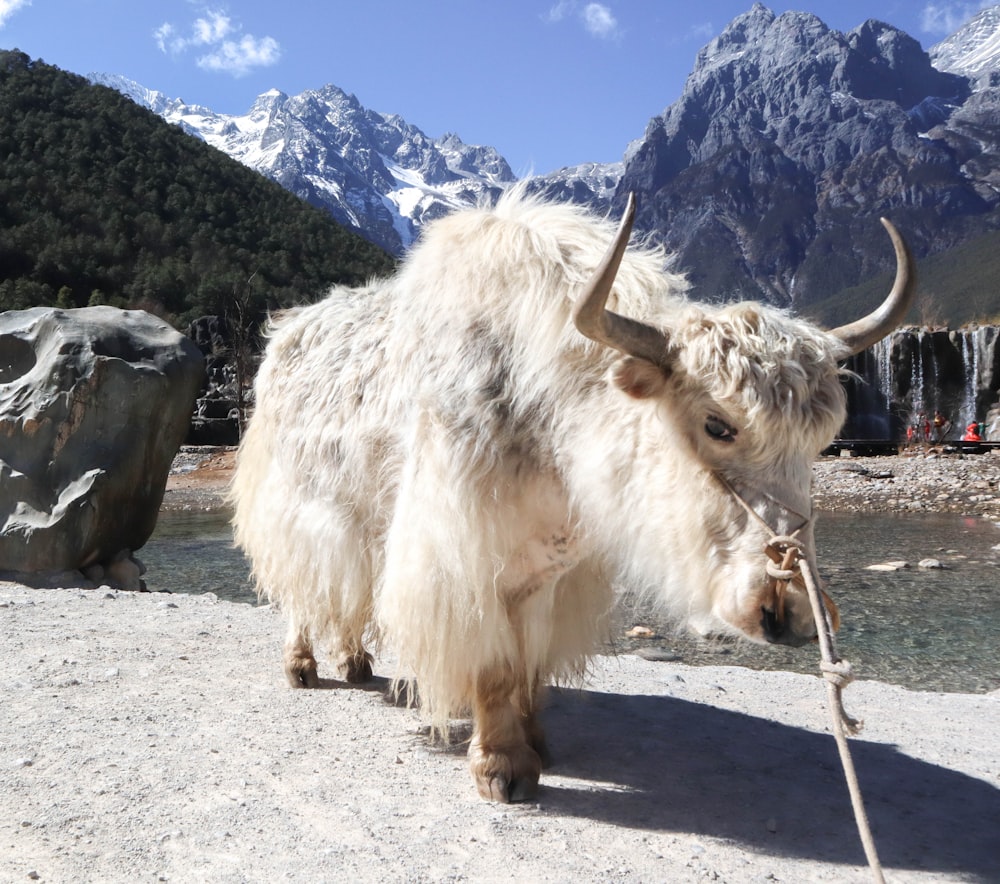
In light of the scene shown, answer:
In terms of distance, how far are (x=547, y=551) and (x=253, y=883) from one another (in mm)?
1165

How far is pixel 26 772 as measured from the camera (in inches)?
99.0

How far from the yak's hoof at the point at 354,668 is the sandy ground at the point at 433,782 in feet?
0.30

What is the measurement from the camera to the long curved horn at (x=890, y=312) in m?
2.20

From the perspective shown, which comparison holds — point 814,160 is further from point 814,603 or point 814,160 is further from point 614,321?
point 814,603

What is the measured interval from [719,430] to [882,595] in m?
5.99

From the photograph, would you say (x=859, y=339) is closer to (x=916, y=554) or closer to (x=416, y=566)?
(x=416, y=566)

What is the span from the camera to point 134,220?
39.1m

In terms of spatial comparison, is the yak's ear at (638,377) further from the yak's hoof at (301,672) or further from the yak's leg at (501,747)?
the yak's hoof at (301,672)

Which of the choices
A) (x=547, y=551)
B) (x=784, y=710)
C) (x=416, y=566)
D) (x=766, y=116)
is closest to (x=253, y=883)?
(x=416, y=566)

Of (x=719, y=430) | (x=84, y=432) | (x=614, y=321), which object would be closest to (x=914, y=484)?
(x=84, y=432)

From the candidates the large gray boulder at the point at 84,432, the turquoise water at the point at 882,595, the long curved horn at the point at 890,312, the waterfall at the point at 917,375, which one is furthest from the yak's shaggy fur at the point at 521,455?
the waterfall at the point at 917,375

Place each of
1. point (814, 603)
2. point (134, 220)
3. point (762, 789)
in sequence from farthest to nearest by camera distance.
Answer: point (134, 220) < point (762, 789) < point (814, 603)

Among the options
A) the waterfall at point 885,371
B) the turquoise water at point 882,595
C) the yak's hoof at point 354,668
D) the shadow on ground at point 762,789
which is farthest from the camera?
the waterfall at point 885,371

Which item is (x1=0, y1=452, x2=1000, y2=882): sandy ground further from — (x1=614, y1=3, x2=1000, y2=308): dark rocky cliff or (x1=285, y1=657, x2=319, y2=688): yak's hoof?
(x1=614, y1=3, x2=1000, y2=308): dark rocky cliff
